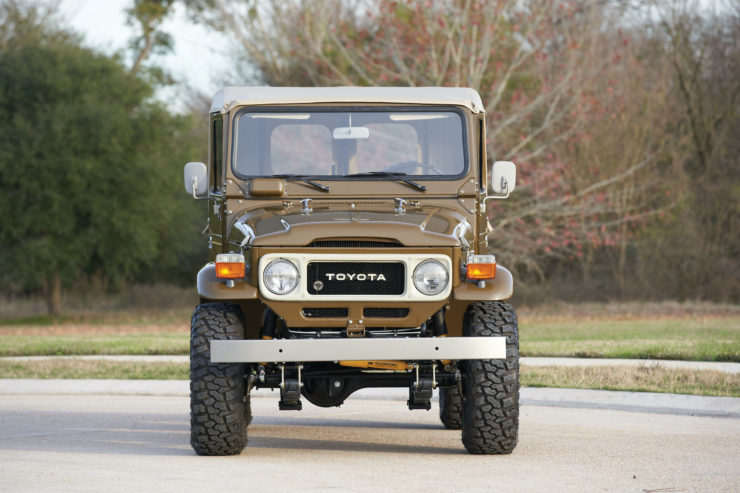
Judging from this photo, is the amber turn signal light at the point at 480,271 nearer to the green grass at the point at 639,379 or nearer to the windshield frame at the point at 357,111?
the windshield frame at the point at 357,111

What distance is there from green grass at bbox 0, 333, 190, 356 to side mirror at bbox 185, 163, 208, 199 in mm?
10669

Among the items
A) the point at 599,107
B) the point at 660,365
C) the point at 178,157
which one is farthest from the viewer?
the point at 178,157

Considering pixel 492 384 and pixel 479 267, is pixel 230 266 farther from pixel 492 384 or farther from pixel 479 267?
pixel 492 384

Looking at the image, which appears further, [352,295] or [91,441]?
[91,441]

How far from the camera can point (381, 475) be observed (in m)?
8.22

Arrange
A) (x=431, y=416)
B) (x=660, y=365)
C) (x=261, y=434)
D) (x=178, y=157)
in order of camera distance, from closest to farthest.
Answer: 1. (x=261, y=434)
2. (x=431, y=416)
3. (x=660, y=365)
4. (x=178, y=157)

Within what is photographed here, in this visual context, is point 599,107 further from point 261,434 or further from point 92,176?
point 261,434

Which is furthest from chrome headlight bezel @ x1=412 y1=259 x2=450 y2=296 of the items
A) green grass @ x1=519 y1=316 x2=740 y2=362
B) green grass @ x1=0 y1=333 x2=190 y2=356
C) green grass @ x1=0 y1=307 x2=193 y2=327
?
green grass @ x1=0 y1=307 x2=193 y2=327

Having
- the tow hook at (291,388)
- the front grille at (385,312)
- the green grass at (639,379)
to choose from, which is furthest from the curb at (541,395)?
the tow hook at (291,388)

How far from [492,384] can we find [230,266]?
2.04 metres

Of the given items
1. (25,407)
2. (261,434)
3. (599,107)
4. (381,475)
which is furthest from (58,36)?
(381,475)

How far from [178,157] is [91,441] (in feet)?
93.0

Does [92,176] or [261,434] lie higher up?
[92,176]

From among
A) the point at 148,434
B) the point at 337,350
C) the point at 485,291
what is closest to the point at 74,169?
the point at 148,434
